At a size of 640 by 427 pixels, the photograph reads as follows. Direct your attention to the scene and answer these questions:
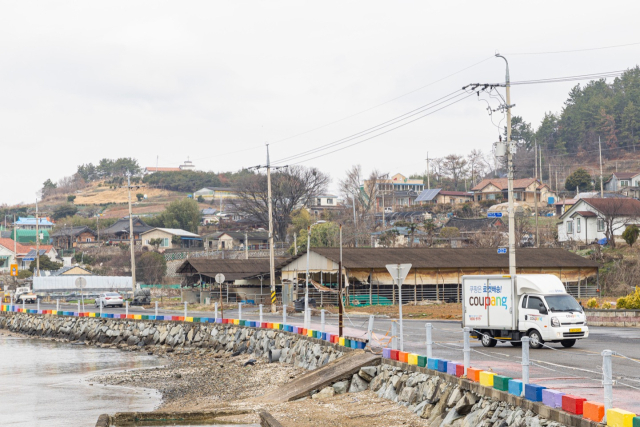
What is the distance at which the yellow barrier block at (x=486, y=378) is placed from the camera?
45.5ft

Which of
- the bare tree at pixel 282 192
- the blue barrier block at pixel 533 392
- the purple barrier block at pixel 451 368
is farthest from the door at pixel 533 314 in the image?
the bare tree at pixel 282 192

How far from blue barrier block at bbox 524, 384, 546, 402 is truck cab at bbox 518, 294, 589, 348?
11.1 meters

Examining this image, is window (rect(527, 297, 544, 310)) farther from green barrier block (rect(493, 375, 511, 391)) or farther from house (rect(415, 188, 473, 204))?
house (rect(415, 188, 473, 204))

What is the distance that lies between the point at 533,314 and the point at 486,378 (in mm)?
10535

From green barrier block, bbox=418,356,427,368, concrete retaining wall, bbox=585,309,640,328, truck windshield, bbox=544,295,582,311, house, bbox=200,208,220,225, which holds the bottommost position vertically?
concrete retaining wall, bbox=585,309,640,328

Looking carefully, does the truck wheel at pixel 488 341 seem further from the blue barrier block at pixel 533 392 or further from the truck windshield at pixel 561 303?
the blue barrier block at pixel 533 392

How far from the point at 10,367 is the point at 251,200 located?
77.4 meters

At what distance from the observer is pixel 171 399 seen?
80.4 feet

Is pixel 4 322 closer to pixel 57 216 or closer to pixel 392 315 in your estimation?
pixel 392 315

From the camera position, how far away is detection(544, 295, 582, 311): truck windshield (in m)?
23.9

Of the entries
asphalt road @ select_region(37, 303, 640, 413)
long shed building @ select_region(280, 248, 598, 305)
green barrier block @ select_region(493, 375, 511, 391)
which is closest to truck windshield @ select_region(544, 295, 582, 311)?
asphalt road @ select_region(37, 303, 640, 413)

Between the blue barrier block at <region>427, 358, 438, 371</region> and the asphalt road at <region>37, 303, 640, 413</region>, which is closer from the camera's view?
the asphalt road at <region>37, 303, 640, 413</region>

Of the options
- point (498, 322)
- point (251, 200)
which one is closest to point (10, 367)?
point (498, 322)

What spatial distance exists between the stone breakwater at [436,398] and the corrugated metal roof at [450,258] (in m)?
33.6
